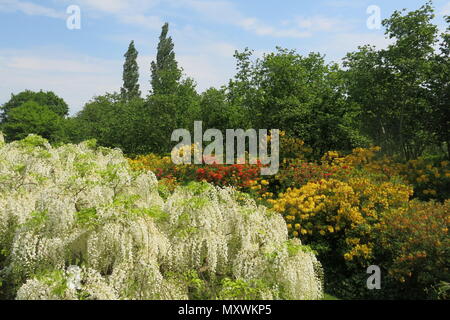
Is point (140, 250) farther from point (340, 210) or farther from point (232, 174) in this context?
point (232, 174)

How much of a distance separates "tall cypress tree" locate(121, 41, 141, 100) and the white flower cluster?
121 feet

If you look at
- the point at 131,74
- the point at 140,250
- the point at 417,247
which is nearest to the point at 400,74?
the point at 417,247

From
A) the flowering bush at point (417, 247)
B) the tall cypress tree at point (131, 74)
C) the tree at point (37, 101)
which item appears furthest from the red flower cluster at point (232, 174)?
the tree at point (37, 101)

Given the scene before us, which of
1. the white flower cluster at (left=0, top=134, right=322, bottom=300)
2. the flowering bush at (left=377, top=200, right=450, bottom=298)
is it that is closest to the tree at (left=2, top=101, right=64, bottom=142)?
the white flower cluster at (left=0, top=134, right=322, bottom=300)

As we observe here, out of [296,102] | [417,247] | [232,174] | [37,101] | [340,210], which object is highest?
[37,101]

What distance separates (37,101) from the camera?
177ft

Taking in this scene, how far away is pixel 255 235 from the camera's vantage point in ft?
19.0

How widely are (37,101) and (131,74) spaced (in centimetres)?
1992

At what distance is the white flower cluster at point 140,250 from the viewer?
447cm

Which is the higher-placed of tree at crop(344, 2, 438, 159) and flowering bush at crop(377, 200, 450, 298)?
tree at crop(344, 2, 438, 159)

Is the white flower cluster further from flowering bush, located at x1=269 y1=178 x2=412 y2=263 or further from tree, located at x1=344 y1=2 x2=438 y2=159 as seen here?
tree, located at x1=344 y1=2 x2=438 y2=159

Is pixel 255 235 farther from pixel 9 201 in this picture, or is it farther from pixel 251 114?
pixel 251 114

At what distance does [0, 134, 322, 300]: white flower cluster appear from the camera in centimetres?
447

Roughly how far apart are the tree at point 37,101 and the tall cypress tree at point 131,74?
1803cm
